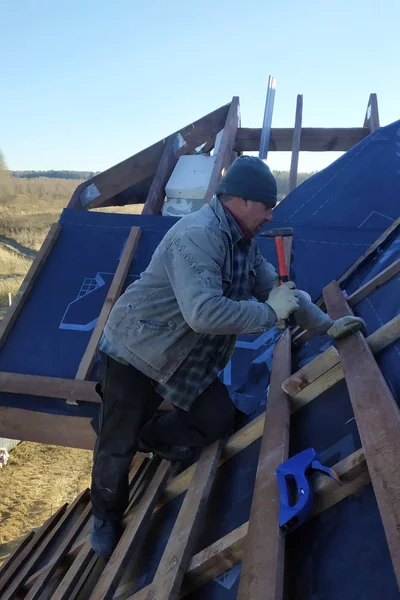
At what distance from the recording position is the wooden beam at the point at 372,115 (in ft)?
19.1

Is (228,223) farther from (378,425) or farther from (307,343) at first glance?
(307,343)

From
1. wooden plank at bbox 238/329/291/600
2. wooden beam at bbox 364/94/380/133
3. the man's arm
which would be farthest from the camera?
wooden beam at bbox 364/94/380/133

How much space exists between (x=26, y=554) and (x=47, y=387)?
127 centimetres

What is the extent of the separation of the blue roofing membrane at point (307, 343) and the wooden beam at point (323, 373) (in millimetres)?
41

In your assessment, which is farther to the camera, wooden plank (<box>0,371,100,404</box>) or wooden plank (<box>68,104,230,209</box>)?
wooden plank (<box>68,104,230,209</box>)

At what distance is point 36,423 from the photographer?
3771 millimetres

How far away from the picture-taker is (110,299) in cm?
408

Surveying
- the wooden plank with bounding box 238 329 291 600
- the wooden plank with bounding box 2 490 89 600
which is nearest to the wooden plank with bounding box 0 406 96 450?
the wooden plank with bounding box 2 490 89 600

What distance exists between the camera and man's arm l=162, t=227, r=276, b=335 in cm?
195

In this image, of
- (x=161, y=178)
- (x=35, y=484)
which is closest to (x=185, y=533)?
(x=161, y=178)

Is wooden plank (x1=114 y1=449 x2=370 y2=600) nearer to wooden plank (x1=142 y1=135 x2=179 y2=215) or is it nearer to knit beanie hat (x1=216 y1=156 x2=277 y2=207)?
knit beanie hat (x1=216 y1=156 x2=277 y2=207)

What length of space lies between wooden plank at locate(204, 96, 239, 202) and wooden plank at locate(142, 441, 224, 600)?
3.34 m

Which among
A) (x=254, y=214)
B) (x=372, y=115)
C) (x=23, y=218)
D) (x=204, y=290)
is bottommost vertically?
(x=23, y=218)

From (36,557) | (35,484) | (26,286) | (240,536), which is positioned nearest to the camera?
(240,536)
